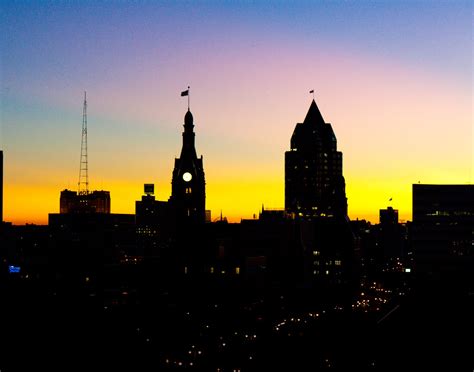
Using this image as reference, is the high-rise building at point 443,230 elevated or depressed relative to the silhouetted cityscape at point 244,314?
elevated

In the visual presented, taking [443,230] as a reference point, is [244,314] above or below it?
below

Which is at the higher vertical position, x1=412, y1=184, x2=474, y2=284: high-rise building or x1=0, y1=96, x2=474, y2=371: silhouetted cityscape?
x1=412, y1=184, x2=474, y2=284: high-rise building

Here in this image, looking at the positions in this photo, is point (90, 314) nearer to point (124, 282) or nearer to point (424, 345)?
point (124, 282)

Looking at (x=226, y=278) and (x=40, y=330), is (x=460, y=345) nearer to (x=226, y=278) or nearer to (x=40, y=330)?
(x=40, y=330)

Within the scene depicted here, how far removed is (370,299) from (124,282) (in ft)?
169

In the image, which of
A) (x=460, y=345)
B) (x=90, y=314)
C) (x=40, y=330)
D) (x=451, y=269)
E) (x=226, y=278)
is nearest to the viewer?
(x=460, y=345)

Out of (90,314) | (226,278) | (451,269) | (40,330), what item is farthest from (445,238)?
(40,330)

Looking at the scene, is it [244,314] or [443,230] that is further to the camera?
[443,230]

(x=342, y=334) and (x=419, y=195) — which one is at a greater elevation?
(x=419, y=195)

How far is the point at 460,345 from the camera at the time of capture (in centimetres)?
11219

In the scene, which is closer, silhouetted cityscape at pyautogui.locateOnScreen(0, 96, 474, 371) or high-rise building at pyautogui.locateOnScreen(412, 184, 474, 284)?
silhouetted cityscape at pyautogui.locateOnScreen(0, 96, 474, 371)

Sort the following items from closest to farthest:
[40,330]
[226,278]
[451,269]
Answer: [40,330], [451,269], [226,278]

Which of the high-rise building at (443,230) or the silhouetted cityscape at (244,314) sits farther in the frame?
the high-rise building at (443,230)

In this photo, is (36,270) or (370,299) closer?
(370,299)
